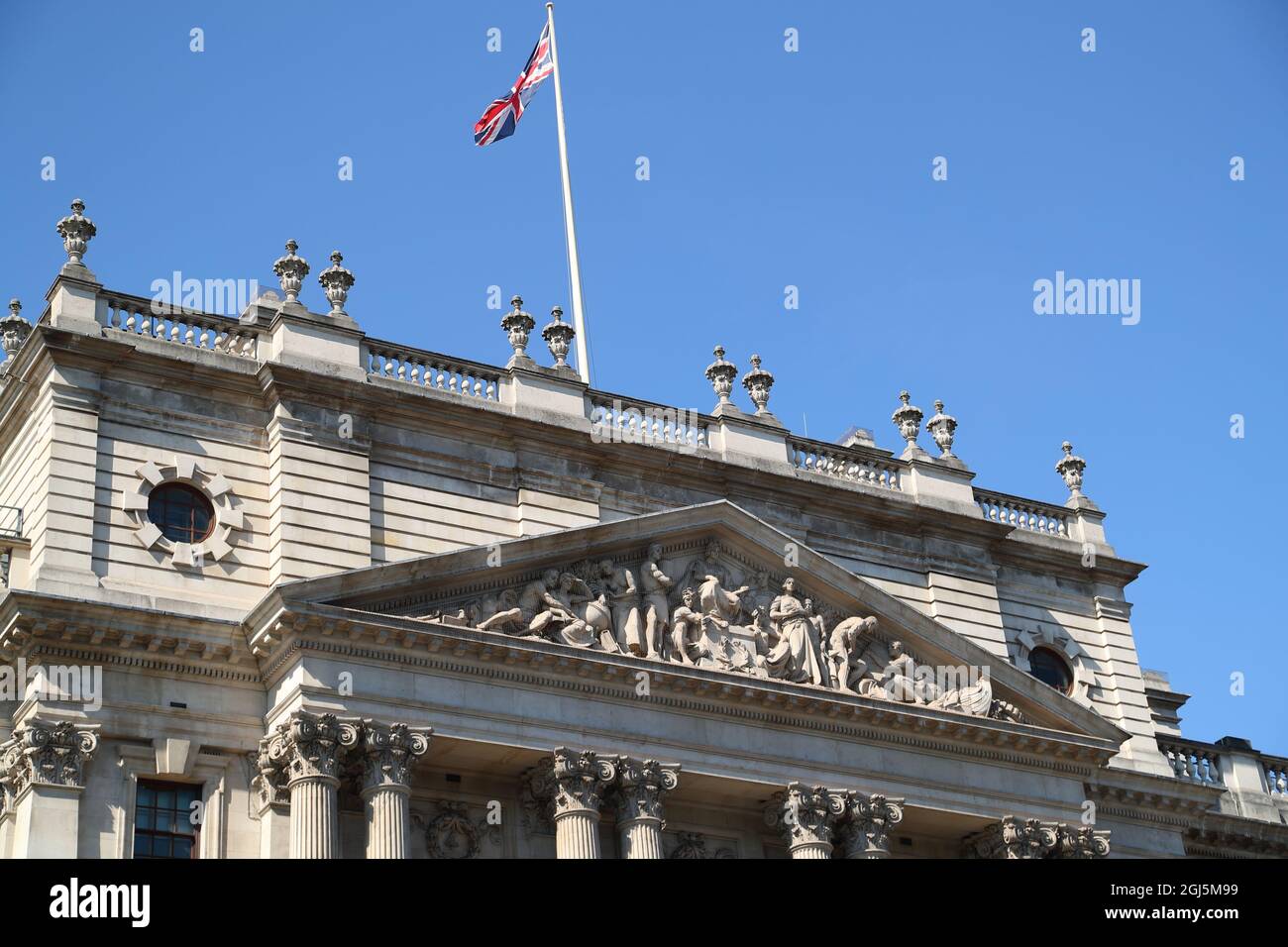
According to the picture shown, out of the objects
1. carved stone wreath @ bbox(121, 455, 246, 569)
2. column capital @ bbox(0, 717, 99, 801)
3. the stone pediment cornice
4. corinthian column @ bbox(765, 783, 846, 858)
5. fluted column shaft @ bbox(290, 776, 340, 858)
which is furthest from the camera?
corinthian column @ bbox(765, 783, 846, 858)

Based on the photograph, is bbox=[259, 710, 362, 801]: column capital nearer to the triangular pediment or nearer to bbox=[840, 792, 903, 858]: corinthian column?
the triangular pediment

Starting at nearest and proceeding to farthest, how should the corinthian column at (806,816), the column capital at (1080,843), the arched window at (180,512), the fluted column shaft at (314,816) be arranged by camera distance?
the fluted column shaft at (314,816) < the arched window at (180,512) < the corinthian column at (806,816) < the column capital at (1080,843)

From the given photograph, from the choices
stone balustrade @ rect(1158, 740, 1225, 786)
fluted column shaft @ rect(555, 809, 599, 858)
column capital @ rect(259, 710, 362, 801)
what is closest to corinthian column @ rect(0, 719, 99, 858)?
column capital @ rect(259, 710, 362, 801)

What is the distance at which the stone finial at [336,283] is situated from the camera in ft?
128

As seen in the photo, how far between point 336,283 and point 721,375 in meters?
8.90

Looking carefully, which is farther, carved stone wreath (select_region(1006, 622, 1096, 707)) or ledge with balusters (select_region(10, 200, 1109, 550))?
carved stone wreath (select_region(1006, 622, 1096, 707))

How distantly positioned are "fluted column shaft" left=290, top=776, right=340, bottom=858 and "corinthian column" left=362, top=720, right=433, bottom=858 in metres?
0.62

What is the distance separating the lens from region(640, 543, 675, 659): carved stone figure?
121 feet

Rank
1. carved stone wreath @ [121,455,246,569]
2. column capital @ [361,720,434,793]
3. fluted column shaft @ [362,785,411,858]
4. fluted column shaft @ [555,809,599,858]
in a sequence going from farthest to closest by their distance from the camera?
carved stone wreath @ [121,455,246,569]
fluted column shaft @ [555,809,599,858]
column capital @ [361,720,434,793]
fluted column shaft @ [362,785,411,858]

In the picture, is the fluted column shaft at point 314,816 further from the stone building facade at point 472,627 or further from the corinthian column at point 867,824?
the corinthian column at point 867,824

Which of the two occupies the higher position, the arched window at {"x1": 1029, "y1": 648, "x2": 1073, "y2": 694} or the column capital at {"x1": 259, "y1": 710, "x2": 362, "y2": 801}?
the arched window at {"x1": 1029, "y1": 648, "x2": 1073, "y2": 694}

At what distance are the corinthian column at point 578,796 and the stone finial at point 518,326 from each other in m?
9.50

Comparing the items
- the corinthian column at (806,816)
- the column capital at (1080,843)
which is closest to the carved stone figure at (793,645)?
the corinthian column at (806,816)
